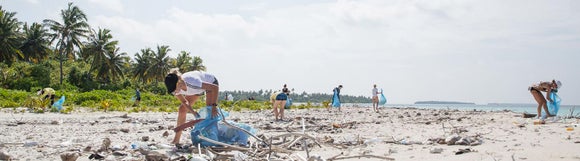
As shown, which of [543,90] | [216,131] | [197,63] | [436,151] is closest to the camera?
[436,151]

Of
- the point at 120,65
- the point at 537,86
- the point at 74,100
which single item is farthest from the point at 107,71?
the point at 537,86

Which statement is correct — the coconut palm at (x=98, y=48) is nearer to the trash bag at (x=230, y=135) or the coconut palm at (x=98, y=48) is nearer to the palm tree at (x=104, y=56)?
the palm tree at (x=104, y=56)

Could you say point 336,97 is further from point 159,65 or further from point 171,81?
point 159,65

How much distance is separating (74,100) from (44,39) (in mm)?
27709

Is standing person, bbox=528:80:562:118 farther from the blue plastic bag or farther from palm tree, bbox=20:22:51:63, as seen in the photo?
palm tree, bbox=20:22:51:63

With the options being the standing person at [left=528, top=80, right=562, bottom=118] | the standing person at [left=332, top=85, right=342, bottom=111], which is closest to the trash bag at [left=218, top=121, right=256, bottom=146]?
the standing person at [left=528, top=80, right=562, bottom=118]

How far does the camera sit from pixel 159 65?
58.9 meters

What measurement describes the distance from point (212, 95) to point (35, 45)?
47231 mm

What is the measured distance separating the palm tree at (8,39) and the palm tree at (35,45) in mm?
1755

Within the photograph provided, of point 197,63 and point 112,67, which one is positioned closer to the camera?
point 112,67

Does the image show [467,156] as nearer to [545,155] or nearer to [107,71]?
[545,155]

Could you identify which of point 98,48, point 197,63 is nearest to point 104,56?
point 98,48

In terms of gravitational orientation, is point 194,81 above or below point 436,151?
above

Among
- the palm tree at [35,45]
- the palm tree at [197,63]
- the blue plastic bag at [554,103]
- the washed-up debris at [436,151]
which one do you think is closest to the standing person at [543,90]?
the blue plastic bag at [554,103]
